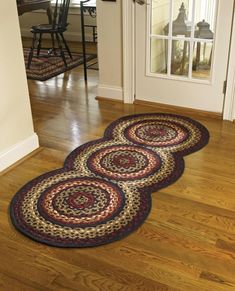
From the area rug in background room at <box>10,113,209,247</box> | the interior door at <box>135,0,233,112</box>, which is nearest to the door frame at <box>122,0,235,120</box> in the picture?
the interior door at <box>135,0,233,112</box>

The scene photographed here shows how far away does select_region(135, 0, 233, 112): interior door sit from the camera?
299cm

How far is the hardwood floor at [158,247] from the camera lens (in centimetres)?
169

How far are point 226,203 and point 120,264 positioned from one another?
76 cm

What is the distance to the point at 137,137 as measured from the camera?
9.59ft

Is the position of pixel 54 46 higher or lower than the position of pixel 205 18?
lower

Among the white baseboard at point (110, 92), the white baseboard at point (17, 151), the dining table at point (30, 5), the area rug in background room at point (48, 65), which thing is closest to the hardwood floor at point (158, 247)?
the white baseboard at point (17, 151)

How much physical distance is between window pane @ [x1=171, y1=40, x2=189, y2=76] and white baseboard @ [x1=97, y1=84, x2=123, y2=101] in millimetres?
550

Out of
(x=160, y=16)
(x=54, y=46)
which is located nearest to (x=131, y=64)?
(x=160, y=16)

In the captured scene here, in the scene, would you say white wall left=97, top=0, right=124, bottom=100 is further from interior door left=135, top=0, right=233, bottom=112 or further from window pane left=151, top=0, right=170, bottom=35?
window pane left=151, top=0, right=170, bottom=35

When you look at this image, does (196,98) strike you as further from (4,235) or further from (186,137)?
(4,235)

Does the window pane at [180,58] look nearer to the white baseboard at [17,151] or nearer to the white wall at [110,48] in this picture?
the white wall at [110,48]

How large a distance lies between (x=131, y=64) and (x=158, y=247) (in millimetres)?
1950

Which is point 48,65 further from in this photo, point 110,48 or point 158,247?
point 158,247

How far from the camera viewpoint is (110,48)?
11.3 feet
